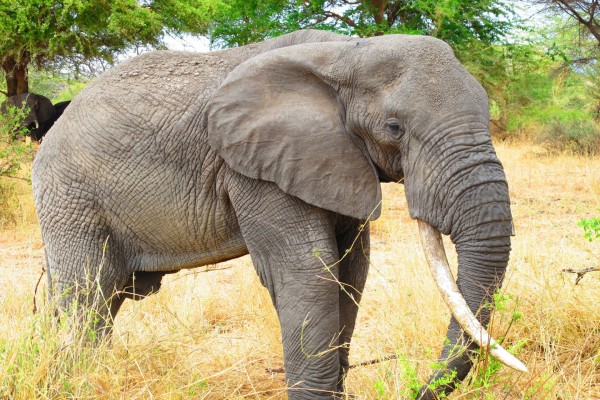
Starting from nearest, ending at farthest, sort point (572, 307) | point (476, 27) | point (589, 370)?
point (589, 370) → point (572, 307) → point (476, 27)

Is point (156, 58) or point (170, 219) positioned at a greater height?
point (156, 58)

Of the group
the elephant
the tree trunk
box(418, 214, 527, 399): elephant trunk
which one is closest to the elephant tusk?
box(418, 214, 527, 399): elephant trunk

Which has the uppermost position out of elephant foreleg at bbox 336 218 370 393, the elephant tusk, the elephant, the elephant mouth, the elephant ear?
the elephant ear

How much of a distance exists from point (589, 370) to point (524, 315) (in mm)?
634

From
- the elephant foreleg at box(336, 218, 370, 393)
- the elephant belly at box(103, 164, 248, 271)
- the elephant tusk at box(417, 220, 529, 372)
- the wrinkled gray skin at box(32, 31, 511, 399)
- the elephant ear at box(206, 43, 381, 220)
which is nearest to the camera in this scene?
the elephant tusk at box(417, 220, 529, 372)

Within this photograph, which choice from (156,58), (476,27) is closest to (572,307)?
(156,58)

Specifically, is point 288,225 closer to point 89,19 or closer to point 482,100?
point 482,100

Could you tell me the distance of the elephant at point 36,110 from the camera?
47.0ft

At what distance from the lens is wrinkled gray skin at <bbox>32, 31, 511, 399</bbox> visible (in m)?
2.70

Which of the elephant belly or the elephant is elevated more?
the elephant belly

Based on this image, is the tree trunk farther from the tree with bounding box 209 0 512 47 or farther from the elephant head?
the elephant head

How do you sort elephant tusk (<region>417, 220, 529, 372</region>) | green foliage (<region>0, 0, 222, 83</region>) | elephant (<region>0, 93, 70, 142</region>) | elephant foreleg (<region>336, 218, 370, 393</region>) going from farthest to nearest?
elephant (<region>0, 93, 70, 142</region>) → green foliage (<region>0, 0, 222, 83</region>) → elephant foreleg (<region>336, 218, 370, 393</region>) → elephant tusk (<region>417, 220, 529, 372</region>)

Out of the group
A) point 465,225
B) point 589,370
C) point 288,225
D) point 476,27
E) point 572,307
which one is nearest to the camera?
point 465,225

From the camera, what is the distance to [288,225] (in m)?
3.03
